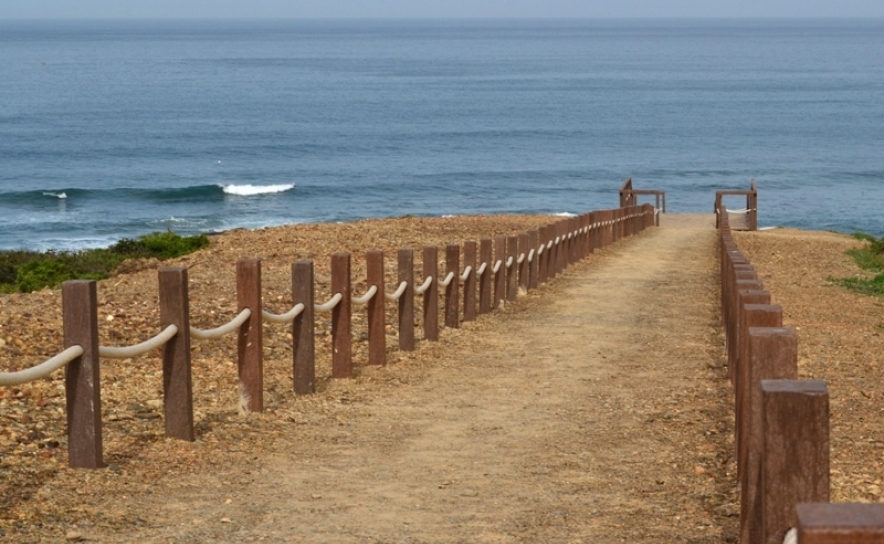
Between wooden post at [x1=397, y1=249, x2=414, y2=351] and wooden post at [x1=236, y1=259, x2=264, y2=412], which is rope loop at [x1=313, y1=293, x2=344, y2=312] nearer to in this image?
wooden post at [x1=236, y1=259, x2=264, y2=412]

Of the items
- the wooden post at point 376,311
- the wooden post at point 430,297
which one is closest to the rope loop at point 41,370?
the wooden post at point 376,311

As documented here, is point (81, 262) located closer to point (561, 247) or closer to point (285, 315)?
point (561, 247)

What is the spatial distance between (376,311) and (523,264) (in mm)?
6057

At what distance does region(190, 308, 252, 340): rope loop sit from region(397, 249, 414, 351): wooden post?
124 inches

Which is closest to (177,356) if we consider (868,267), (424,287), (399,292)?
(399,292)

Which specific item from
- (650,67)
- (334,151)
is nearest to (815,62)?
(650,67)

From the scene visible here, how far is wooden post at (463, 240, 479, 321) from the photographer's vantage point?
1303 centimetres

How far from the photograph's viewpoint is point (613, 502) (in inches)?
229

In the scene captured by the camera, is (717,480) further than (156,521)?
Yes

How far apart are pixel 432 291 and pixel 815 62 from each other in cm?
19034

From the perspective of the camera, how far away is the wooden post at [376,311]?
990cm

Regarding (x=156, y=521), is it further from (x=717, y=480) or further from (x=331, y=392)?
(x=331, y=392)

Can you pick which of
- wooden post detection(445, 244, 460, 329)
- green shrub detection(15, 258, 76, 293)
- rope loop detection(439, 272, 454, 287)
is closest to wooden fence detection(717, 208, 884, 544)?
rope loop detection(439, 272, 454, 287)

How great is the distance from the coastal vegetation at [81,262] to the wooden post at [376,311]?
358 inches
